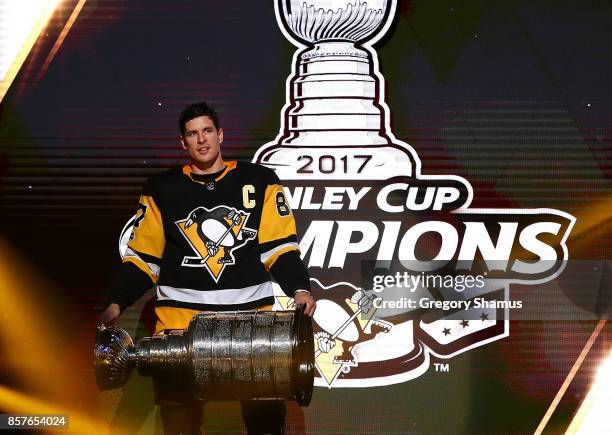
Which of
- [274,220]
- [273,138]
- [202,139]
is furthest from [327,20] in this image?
[274,220]

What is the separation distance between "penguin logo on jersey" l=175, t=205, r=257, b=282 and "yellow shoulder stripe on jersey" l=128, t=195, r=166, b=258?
0.10 meters

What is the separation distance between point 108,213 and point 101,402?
850 millimetres

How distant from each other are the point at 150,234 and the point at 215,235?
27 centimetres

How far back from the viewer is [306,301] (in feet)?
10.0

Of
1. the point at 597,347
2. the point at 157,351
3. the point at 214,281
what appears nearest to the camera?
the point at 157,351

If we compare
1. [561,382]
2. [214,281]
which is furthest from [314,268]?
[561,382]

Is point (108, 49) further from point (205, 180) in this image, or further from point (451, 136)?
point (451, 136)

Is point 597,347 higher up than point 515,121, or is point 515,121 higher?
point 515,121

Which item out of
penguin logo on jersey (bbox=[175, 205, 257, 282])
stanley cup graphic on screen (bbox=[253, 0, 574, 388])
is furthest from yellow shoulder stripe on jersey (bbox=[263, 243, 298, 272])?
stanley cup graphic on screen (bbox=[253, 0, 574, 388])

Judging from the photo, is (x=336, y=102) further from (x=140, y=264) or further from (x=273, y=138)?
(x=140, y=264)

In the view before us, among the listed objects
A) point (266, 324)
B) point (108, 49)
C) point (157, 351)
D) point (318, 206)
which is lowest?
point (157, 351)

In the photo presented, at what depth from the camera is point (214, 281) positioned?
3.19 m

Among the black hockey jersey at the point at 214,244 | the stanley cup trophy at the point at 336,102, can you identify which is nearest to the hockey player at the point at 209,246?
the black hockey jersey at the point at 214,244

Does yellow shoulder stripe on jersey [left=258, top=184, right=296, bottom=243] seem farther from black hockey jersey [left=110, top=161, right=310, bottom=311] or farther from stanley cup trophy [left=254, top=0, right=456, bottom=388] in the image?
stanley cup trophy [left=254, top=0, right=456, bottom=388]
